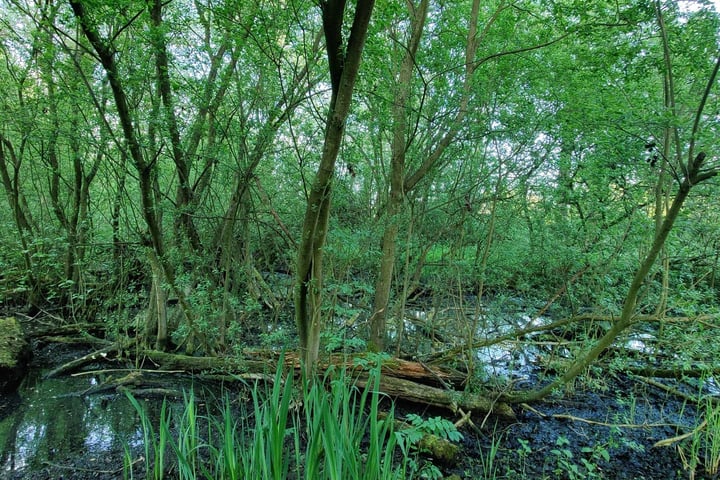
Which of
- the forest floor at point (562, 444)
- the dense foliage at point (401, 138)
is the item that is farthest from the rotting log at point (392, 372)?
the dense foliage at point (401, 138)

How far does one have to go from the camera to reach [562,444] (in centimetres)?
323

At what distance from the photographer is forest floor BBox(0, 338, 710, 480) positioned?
2832 mm

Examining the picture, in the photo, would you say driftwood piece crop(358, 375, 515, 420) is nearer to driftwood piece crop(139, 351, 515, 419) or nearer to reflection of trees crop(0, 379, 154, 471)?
driftwood piece crop(139, 351, 515, 419)

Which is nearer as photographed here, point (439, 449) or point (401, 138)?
point (439, 449)

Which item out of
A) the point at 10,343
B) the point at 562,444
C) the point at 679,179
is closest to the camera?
the point at 679,179

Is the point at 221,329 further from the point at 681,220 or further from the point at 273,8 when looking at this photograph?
the point at 681,220

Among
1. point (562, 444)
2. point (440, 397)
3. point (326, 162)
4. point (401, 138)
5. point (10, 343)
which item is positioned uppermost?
point (401, 138)

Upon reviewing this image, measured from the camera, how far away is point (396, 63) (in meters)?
4.08

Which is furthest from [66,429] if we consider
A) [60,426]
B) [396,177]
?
[396,177]

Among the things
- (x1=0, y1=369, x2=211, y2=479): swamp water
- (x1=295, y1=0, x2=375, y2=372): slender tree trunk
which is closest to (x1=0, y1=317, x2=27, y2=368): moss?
(x1=0, y1=369, x2=211, y2=479): swamp water

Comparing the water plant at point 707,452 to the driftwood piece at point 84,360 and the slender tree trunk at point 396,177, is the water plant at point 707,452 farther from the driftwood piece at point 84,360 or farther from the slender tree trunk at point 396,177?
the driftwood piece at point 84,360

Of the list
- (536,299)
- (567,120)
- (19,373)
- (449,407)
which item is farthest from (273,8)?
(19,373)

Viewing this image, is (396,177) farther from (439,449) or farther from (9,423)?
(9,423)

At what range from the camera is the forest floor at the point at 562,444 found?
9.29 feet
